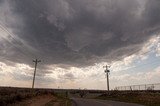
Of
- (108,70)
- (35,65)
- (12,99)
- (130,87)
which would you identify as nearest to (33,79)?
(35,65)

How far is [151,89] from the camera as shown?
6712 centimetres

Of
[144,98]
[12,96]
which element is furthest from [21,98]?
[144,98]

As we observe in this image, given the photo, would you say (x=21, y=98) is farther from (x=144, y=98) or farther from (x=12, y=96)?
(x=144, y=98)

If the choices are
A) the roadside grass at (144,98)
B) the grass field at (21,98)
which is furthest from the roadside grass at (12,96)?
the roadside grass at (144,98)

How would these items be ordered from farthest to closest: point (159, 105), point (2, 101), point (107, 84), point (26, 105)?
1. point (107, 84)
2. point (159, 105)
3. point (26, 105)
4. point (2, 101)

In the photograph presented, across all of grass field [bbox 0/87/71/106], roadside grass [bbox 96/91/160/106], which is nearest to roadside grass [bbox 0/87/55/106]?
grass field [bbox 0/87/71/106]

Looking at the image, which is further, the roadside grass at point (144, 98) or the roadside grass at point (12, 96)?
the roadside grass at point (144, 98)

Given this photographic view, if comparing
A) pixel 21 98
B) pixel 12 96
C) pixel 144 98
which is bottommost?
pixel 21 98

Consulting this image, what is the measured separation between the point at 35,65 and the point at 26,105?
52504 millimetres

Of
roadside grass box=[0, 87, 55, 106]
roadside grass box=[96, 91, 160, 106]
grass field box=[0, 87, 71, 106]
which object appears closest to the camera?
roadside grass box=[0, 87, 55, 106]

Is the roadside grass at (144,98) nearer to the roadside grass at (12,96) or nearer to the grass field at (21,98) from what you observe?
the grass field at (21,98)

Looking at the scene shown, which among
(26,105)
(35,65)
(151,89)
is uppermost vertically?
(35,65)

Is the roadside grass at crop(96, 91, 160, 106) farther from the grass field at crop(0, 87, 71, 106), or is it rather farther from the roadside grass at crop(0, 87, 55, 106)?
the roadside grass at crop(0, 87, 55, 106)

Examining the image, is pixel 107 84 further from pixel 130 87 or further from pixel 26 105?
pixel 26 105
